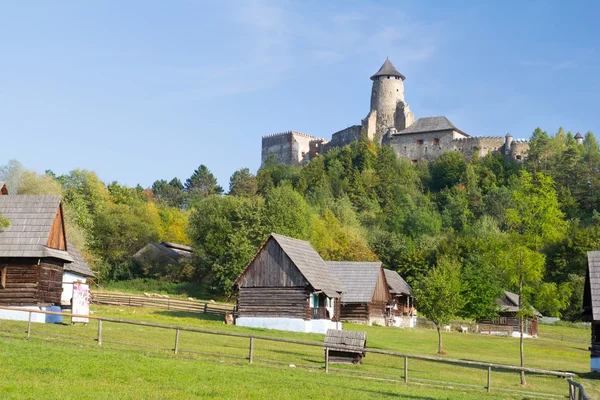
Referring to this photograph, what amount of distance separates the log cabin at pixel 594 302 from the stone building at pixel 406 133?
300 ft

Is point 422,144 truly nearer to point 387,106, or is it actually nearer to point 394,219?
point 387,106

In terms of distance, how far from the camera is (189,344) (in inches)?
1090

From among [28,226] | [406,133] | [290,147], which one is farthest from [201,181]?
[28,226]

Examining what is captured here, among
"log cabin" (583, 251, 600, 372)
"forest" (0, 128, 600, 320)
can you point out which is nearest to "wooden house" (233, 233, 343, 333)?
"forest" (0, 128, 600, 320)

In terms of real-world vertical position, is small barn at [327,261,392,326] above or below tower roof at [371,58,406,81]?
below

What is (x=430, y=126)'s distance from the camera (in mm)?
127688

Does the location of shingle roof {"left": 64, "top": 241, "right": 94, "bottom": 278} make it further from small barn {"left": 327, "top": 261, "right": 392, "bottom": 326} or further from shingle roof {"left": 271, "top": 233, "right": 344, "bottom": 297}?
small barn {"left": 327, "top": 261, "right": 392, "bottom": 326}

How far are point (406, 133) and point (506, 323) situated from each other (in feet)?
217

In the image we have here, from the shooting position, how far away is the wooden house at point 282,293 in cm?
4478

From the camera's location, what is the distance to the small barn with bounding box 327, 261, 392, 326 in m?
54.9

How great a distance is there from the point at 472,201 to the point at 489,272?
48171mm

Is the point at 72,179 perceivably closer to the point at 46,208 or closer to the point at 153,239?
the point at 153,239

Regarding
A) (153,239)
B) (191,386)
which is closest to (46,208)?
(191,386)

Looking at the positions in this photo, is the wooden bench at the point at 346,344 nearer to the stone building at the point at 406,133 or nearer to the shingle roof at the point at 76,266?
the shingle roof at the point at 76,266
